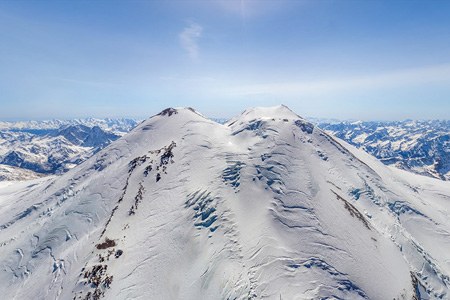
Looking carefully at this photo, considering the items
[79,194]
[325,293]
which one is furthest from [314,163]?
[79,194]

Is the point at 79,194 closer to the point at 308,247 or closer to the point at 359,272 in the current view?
the point at 308,247

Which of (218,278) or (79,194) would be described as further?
(79,194)

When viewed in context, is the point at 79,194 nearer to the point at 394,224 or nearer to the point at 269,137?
the point at 269,137

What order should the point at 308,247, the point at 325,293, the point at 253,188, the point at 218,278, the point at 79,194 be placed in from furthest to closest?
1. the point at 79,194
2. the point at 253,188
3. the point at 308,247
4. the point at 218,278
5. the point at 325,293

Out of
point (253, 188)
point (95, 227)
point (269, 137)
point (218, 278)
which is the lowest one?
point (95, 227)

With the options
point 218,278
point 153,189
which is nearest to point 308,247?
point 218,278

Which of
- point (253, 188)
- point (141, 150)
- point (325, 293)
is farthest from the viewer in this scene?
point (141, 150)

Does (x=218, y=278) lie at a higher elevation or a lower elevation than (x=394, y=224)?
higher
